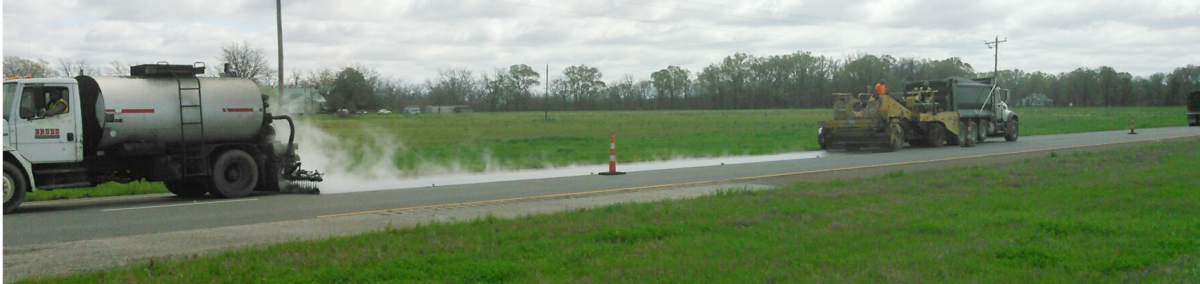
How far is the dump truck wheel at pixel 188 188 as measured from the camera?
51.4ft

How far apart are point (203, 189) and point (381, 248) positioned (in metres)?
8.60

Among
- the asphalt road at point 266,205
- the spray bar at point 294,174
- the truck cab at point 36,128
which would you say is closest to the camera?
the asphalt road at point 266,205

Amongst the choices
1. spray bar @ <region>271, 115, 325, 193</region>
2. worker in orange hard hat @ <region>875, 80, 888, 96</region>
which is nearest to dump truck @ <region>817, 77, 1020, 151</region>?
worker in orange hard hat @ <region>875, 80, 888, 96</region>

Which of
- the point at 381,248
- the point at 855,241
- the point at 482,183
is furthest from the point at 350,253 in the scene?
the point at 482,183

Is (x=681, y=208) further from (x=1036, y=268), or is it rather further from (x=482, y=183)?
(x=482, y=183)

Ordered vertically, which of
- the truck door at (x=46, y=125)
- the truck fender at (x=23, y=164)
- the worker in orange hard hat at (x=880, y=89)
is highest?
the worker in orange hard hat at (x=880, y=89)

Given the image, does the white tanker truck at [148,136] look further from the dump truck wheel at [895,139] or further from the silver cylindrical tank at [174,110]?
the dump truck wheel at [895,139]

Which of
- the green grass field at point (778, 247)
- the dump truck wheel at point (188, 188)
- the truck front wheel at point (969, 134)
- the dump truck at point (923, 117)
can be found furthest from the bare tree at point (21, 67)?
the truck front wheel at point (969, 134)

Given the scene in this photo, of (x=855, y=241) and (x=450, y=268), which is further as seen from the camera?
(x=855, y=241)

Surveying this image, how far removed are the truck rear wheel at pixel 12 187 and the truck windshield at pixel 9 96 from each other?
860mm

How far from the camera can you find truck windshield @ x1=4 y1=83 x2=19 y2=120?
43.8 feet

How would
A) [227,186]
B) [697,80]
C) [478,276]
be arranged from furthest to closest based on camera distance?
1. [697,80]
2. [227,186]
3. [478,276]

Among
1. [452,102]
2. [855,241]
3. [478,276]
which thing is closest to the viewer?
[478,276]

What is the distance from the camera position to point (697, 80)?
5089 inches
